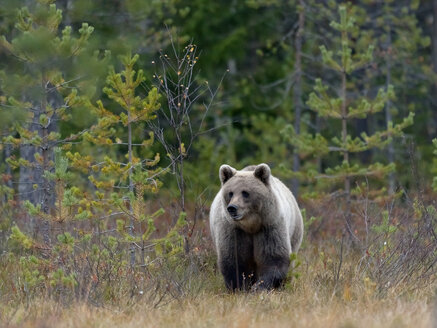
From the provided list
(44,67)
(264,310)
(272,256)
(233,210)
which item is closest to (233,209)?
(233,210)

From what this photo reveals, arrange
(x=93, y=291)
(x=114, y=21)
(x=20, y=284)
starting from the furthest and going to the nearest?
Answer: (x=114, y=21), (x=20, y=284), (x=93, y=291)

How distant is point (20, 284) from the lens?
301 inches

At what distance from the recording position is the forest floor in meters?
5.90

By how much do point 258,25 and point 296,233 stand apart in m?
12.4

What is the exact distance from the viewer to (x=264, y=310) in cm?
666

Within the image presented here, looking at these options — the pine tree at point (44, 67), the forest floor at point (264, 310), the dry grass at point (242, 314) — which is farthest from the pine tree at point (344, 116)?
the dry grass at point (242, 314)

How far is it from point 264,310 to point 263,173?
6.37ft

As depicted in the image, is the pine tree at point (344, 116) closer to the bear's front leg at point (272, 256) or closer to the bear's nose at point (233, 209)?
the bear's front leg at point (272, 256)

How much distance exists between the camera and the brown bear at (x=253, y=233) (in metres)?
8.08

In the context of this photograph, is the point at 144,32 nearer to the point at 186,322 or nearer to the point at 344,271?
the point at 344,271

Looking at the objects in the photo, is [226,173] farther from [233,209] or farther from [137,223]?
[137,223]

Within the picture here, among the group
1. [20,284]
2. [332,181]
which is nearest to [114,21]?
[332,181]

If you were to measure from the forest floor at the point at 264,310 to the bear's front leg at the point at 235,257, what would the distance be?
50 cm

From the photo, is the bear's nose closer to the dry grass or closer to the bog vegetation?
the bog vegetation
